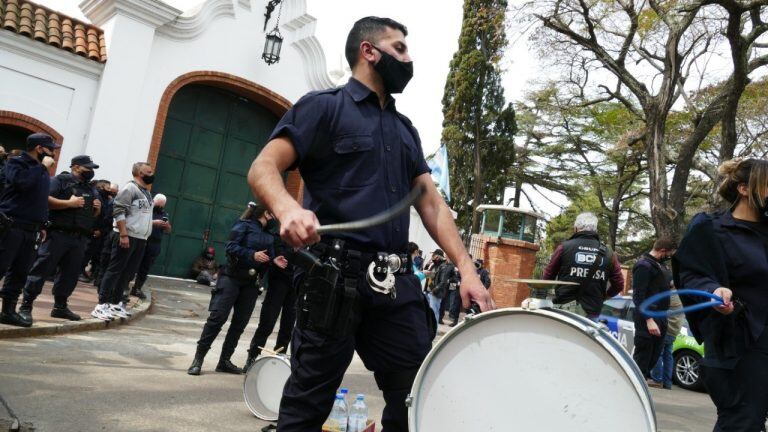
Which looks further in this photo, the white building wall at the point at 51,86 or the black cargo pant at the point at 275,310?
the white building wall at the point at 51,86

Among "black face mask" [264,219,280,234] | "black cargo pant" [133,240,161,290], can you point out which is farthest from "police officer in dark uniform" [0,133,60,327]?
"black cargo pant" [133,240,161,290]

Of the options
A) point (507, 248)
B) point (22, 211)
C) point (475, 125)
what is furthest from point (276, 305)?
point (475, 125)

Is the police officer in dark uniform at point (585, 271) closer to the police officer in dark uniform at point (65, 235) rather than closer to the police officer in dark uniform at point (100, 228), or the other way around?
the police officer in dark uniform at point (65, 235)

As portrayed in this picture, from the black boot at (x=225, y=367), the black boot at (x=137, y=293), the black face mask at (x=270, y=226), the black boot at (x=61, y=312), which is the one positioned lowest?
the black boot at (x=225, y=367)

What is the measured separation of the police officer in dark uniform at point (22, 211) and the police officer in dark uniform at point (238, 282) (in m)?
1.98

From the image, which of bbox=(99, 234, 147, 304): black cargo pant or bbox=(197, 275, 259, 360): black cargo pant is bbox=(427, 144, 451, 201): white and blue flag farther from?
bbox=(197, 275, 259, 360): black cargo pant

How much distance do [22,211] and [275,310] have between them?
2684 millimetres

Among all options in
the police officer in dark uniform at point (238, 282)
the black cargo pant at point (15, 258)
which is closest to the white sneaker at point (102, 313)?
the black cargo pant at point (15, 258)

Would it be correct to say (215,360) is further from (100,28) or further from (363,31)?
(100,28)

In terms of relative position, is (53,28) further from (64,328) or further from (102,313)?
(64,328)

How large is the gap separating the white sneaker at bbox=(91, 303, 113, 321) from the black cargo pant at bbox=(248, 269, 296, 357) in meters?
2.55

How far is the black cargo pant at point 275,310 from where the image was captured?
595cm

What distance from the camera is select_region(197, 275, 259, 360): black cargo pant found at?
5.72 metres

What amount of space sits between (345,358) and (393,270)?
0.40 metres
